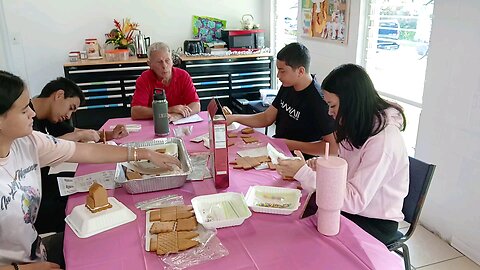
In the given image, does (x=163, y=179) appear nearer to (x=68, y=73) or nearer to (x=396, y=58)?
(x=396, y=58)

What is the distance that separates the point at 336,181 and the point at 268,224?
0.94 ft

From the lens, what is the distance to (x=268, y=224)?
1295mm

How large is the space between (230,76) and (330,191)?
3701 millimetres

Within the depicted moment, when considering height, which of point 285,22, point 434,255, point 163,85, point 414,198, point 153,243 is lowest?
point 434,255

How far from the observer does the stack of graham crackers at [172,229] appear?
1.16 metres

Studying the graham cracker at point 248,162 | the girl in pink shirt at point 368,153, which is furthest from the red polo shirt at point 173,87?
the girl in pink shirt at point 368,153

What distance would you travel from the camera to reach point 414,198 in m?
1.69

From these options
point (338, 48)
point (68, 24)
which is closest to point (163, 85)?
point (338, 48)

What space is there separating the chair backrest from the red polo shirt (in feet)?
5.83

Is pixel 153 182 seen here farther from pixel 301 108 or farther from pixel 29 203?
pixel 301 108

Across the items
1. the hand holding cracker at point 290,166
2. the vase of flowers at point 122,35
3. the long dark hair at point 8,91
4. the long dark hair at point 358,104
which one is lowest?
the hand holding cracker at point 290,166

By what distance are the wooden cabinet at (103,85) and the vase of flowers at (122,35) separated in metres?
0.21

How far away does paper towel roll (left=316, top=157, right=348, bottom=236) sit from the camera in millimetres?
1155

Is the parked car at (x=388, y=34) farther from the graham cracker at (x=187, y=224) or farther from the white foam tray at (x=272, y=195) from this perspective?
the graham cracker at (x=187, y=224)
